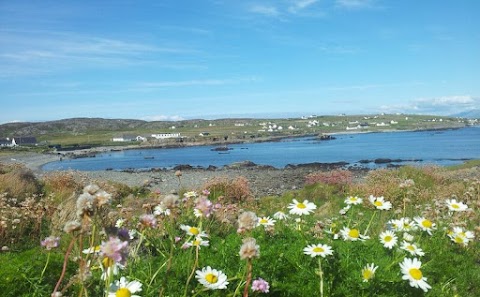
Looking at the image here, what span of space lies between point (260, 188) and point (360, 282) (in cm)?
2828

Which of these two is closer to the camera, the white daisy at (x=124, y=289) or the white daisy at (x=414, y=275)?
the white daisy at (x=124, y=289)

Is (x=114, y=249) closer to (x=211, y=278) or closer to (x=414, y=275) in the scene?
(x=211, y=278)

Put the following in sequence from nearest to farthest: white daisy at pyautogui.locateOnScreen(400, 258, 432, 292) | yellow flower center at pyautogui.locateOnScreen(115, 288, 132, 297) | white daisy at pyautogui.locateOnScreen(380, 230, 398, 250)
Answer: yellow flower center at pyautogui.locateOnScreen(115, 288, 132, 297) → white daisy at pyautogui.locateOnScreen(400, 258, 432, 292) → white daisy at pyautogui.locateOnScreen(380, 230, 398, 250)

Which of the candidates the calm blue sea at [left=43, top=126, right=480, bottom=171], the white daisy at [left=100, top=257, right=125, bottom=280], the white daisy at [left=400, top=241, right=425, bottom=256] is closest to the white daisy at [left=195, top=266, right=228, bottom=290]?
the white daisy at [left=100, top=257, right=125, bottom=280]

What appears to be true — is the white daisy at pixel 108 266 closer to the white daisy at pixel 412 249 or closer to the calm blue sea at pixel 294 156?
the white daisy at pixel 412 249

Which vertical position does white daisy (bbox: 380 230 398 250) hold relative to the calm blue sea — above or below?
above

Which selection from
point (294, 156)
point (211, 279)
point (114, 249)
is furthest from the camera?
point (294, 156)

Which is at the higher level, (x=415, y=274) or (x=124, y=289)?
(x=124, y=289)

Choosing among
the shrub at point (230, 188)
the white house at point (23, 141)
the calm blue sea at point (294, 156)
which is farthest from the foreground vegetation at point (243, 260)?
the white house at point (23, 141)

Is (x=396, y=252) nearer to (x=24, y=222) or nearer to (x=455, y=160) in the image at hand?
(x=24, y=222)

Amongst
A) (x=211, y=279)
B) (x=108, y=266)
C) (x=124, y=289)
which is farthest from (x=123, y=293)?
(x=211, y=279)

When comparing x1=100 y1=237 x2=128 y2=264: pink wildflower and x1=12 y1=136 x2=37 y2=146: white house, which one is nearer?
x1=100 y1=237 x2=128 y2=264: pink wildflower

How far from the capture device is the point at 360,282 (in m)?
3.46

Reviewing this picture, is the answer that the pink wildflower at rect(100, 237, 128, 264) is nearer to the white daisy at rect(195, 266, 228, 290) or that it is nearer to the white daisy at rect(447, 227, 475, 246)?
the white daisy at rect(195, 266, 228, 290)
